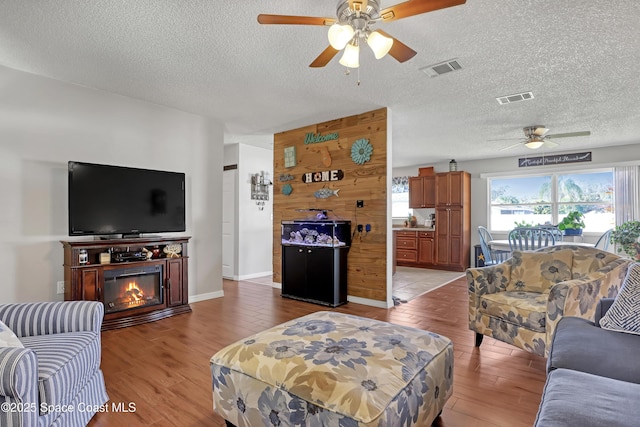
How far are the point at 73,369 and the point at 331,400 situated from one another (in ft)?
4.18

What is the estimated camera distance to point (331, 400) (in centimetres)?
127

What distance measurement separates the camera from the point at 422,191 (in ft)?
25.4

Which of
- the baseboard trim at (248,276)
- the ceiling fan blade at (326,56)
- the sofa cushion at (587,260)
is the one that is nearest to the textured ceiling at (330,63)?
the ceiling fan blade at (326,56)

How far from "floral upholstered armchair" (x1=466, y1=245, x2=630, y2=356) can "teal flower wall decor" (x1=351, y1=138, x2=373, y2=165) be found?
2.02 m

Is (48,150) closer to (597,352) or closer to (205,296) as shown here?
(205,296)

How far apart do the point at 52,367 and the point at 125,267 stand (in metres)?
2.14

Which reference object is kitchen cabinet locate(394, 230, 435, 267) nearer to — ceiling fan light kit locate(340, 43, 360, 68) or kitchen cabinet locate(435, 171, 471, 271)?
kitchen cabinet locate(435, 171, 471, 271)

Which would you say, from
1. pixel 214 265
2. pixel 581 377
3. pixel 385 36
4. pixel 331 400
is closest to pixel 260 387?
pixel 331 400

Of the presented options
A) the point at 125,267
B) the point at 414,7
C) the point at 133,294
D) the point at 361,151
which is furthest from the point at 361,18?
the point at 133,294

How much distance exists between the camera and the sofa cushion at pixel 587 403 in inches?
37.1

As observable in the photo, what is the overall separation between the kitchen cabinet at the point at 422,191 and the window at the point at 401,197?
1.80 ft

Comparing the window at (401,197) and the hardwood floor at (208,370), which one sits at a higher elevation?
the window at (401,197)

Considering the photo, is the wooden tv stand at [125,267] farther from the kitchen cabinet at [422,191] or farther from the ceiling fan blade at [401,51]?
the kitchen cabinet at [422,191]

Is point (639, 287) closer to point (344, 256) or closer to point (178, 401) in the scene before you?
point (178, 401)
